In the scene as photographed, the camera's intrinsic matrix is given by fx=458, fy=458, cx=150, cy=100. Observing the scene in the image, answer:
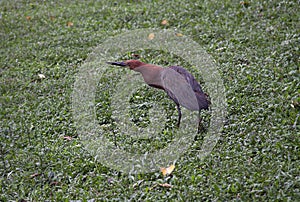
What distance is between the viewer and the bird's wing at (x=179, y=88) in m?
3.93

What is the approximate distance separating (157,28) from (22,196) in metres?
3.32

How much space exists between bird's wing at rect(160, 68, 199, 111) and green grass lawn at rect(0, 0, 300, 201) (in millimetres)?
352

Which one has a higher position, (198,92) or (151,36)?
(198,92)

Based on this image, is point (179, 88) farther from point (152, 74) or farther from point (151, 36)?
point (151, 36)

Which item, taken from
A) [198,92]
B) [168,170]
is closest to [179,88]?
[198,92]

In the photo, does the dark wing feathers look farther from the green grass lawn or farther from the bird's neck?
the green grass lawn

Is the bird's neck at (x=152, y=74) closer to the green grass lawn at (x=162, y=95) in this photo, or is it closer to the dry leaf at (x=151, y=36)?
the green grass lawn at (x=162, y=95)

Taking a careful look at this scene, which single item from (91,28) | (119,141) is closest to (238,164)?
(119,141)

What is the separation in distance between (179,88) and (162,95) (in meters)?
0.83

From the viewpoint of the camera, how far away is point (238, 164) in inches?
140

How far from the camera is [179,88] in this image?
13.1 ft

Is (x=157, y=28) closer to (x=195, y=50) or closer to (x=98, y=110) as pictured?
(x=195, y=50)

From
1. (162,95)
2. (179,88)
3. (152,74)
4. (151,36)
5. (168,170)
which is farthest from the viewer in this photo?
(151,36)

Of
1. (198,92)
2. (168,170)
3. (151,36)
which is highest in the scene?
(198,92)
